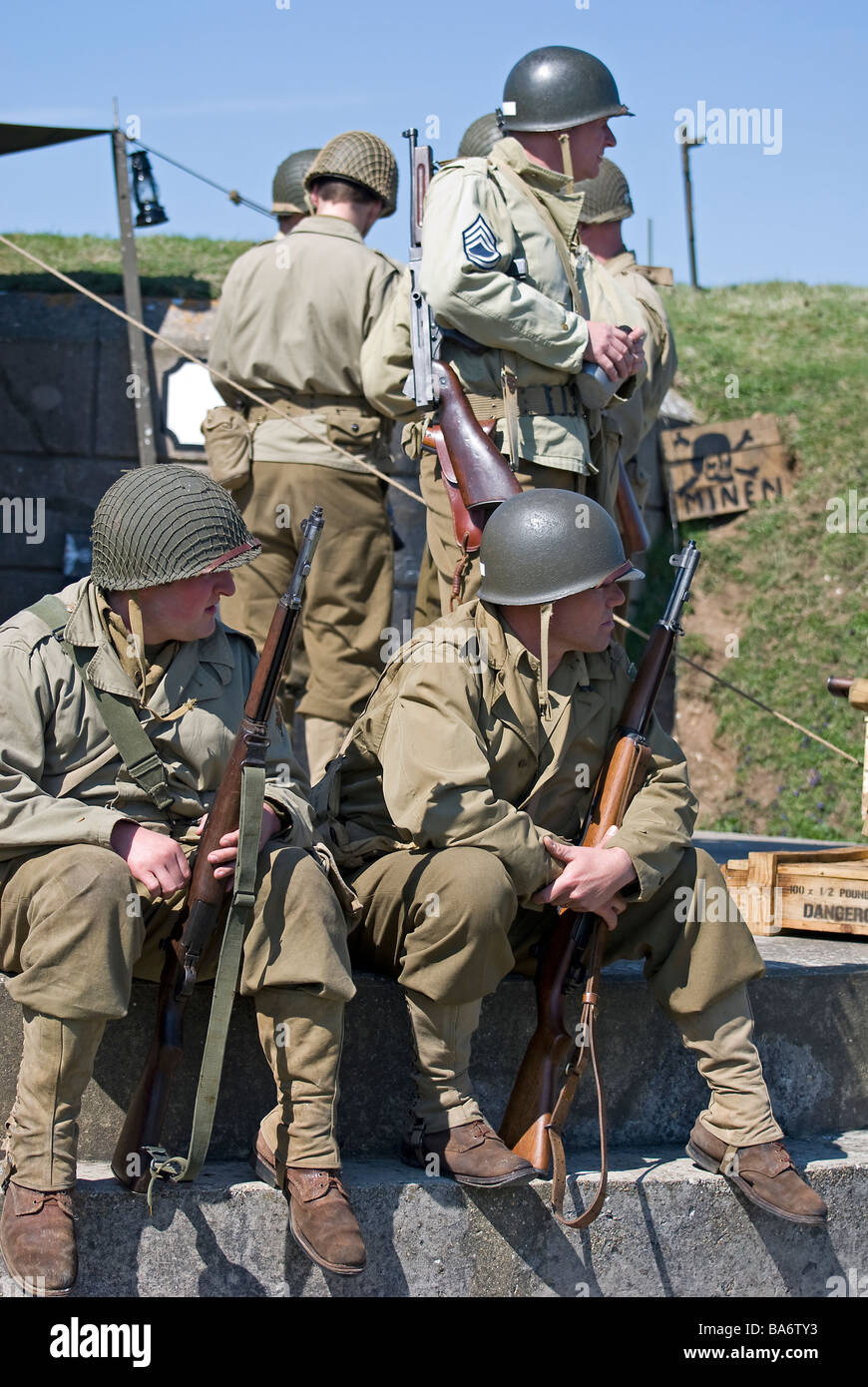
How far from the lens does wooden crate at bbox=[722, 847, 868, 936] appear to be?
4.80 m

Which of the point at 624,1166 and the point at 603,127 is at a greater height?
the point at 603,127

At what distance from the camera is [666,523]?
1020 centimetres

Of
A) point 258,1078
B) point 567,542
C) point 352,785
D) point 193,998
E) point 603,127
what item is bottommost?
point 258,1078

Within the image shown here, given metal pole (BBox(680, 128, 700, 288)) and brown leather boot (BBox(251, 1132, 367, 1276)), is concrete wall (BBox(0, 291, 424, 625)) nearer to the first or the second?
metal pole (BBox(680, 128, 700, 288))

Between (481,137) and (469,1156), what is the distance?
5509 mm

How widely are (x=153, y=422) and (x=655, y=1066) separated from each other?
570cm

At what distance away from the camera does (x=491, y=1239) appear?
11.8 ft

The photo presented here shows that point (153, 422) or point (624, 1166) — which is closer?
point (624, 1166)

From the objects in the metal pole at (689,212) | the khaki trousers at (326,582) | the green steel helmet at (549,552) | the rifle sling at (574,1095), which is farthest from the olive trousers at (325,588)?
the metal pole at (689,212)

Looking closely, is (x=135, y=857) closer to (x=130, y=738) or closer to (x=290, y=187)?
(x=130, y=738)

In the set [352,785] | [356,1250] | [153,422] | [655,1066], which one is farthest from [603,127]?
[153,422]

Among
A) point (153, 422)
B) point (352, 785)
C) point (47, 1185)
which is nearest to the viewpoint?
point (47, 1185)

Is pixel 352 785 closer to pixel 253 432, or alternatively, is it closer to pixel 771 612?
pixel 253 432

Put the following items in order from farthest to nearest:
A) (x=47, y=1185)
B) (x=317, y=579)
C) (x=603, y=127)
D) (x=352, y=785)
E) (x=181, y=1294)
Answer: (x=317, y=579) < (x=603, y=127) < (x=352, y=785) < (x=181, y=1294) < (x=47, y=1185)
